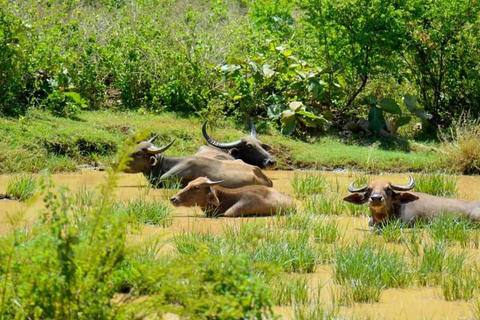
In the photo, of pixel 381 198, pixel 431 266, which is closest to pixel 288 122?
pixel 381 198

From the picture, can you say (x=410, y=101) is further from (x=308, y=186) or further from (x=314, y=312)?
(x=314, y=312)

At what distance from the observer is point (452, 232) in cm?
838

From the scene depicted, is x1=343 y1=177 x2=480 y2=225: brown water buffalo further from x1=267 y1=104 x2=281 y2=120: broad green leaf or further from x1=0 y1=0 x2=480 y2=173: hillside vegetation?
x1=267 y1=104 x2=281 y2=120: broad green leaf

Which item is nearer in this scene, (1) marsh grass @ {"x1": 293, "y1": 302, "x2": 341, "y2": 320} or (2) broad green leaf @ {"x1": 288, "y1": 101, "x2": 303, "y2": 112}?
(1) marsh grass @ {"x1": 293, "y1": 302, "x2": 341, "y2": 320}

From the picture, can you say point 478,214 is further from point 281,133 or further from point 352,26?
point 352,26

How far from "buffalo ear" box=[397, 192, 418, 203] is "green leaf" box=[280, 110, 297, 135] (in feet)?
19.2

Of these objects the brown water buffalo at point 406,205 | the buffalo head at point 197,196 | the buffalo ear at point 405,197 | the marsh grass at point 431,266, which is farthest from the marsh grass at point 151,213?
the marsh grass at point 431,266

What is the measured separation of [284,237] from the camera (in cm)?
781

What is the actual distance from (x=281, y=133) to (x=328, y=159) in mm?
1383

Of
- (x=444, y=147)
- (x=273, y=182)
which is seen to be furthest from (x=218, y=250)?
(x=444, y=147)

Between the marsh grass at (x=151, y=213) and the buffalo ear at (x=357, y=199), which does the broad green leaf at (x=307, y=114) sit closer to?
the buffalo ear at (x=357, y=199)

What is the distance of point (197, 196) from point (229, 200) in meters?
0.38

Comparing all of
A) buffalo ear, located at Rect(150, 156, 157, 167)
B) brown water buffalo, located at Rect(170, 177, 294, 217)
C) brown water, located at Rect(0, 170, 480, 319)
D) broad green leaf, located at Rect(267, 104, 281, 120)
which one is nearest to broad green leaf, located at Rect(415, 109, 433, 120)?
broad green leaf, located at Rect(267, 104, 281, 120)

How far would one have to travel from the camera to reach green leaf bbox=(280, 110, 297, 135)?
15172 mm
